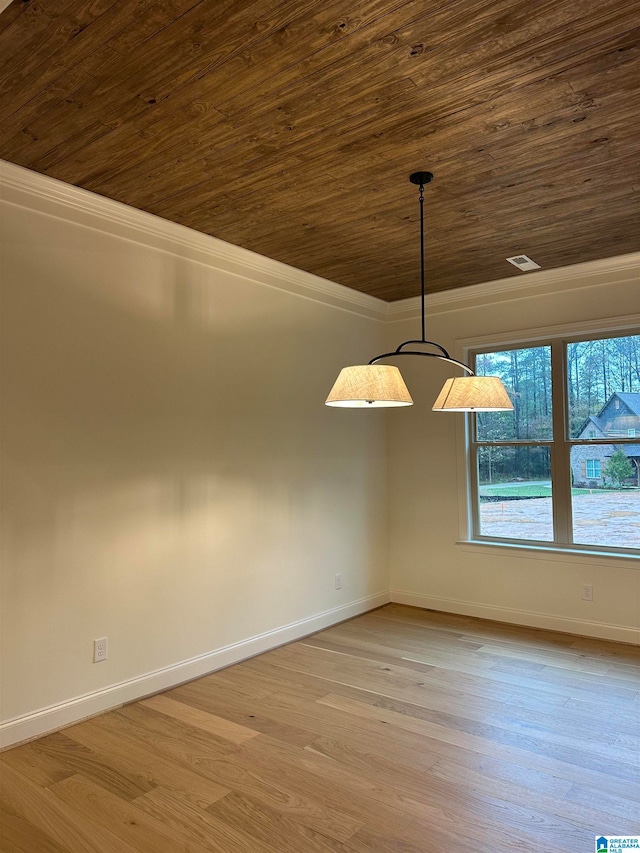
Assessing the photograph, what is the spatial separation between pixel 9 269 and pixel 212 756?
98.9 inches

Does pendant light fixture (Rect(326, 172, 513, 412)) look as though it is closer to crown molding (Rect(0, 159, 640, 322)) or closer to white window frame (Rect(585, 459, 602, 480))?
crown molding (Rect(0, 159, 640, 322))

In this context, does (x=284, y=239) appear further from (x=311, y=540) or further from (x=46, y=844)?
(x=46, y=844)

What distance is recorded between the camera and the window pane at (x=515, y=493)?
4.76 meters

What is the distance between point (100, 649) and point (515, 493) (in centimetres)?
335

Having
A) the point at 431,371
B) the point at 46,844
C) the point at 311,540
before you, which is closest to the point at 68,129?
the point at 46,844

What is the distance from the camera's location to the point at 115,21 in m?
1.94

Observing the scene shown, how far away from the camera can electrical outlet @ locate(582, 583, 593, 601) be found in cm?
441

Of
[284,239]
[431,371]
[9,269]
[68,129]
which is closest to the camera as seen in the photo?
[68,129]

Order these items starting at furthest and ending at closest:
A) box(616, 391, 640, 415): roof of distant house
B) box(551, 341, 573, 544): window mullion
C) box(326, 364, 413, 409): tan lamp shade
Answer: box(551, 341, 573, 544): window mullion < box(616, 391, 640, 415): roof of distant house < box(326, 364, 413, 409): tan lamp shade

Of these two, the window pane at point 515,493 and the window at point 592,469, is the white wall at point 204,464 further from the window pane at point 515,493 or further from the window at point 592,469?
the window at point 592,469

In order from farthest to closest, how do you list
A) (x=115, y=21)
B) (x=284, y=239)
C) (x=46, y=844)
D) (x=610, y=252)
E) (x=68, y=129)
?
(x=610, y=252) < (x=284, y=239) < (x=68, y=129) < (x=46, y=844) < (x=115, y=21)

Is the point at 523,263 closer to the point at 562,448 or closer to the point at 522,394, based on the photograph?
the point at 522,394

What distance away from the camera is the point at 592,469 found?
4.55m

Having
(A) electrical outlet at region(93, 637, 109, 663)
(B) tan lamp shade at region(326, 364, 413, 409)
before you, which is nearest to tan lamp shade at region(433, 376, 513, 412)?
(B) tan lamp shade at region(326, 364, 413, 409)
